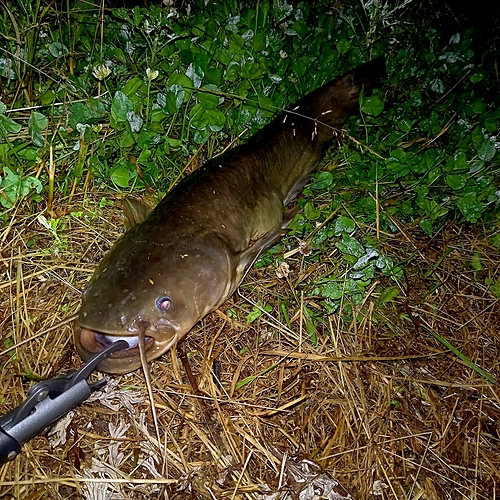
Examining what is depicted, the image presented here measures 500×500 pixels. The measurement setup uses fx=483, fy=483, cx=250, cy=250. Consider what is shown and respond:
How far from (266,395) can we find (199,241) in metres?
0.64

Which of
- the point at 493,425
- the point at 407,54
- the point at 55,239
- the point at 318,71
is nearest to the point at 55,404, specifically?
the point at 55,239

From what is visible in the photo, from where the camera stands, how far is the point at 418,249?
225 cm

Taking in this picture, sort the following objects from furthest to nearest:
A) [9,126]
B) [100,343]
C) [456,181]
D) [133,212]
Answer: [456,181]
[9,126]
[133,212]
[100,343]

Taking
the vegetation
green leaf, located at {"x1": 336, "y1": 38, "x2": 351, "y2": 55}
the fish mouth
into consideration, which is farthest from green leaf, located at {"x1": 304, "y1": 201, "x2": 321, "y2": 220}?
green leaf, located at {"x1": 336, "y1": 38, "x2": 351, "y2": 55}

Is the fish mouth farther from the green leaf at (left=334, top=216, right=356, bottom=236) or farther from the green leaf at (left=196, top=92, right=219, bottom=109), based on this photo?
the green leaf at (left=196, top=92, right=219, bottom=109)

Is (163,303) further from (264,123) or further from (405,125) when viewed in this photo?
(405,125)

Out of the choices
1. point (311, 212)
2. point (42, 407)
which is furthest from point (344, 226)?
point (42, 407)

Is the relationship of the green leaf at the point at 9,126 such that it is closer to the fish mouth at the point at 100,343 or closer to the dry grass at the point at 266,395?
the dry grass at the point at 266,395

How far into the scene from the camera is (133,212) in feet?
6.63

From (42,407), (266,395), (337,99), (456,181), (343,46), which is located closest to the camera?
(42,407)

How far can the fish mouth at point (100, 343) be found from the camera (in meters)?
1.60

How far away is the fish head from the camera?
1.61 m

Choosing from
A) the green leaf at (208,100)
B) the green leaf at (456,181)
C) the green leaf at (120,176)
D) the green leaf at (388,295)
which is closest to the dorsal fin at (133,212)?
the green leaf at (120,176)

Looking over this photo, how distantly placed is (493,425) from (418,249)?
80 cm
